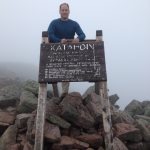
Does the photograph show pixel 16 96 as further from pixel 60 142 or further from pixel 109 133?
pixel 109 133

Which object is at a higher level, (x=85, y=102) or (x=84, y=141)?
(x=85, y=102)

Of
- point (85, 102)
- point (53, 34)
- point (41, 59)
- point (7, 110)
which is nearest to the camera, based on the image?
point (41, 59)

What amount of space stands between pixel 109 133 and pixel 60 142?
5.07ft

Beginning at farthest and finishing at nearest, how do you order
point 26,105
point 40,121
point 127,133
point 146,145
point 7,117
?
1. point 26,105
2. point 7,117
3. point 146,145
4. point 127,133
5. point 40,121

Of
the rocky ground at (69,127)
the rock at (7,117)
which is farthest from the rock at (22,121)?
the rock at (7,117)

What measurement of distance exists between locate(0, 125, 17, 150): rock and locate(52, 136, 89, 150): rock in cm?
177

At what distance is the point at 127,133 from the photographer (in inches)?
449

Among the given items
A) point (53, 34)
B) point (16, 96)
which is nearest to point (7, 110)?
point (16, 96)

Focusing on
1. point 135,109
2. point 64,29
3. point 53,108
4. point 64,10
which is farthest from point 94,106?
point 135,109

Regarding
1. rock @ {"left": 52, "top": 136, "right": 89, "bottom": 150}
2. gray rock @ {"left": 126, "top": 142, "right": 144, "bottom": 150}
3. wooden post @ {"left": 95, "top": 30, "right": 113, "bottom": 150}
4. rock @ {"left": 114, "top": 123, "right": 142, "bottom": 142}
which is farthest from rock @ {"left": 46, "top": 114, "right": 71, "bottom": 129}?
gray rock @ {"left": 126, "top": 142, "right": 144, "bottom": 150}

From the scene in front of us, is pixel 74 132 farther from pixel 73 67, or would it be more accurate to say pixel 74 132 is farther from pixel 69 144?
pixel 73 67

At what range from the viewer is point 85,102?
12.3 meters

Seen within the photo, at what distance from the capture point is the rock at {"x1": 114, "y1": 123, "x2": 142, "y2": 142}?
1138 cm

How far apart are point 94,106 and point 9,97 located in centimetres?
415
